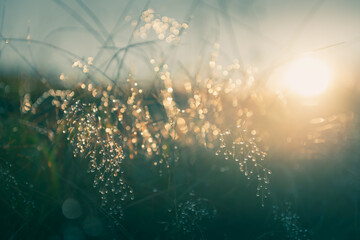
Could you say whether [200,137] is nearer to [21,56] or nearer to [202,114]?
[202,114]

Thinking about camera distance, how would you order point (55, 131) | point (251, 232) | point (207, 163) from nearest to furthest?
1. point (251, 232)
2. point (207, 163)
3. point (55, 131)

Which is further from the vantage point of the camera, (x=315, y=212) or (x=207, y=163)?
(x=207, y=163)

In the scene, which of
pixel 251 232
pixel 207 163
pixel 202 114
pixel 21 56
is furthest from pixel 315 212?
pixel 21 56

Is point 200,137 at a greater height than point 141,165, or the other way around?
point 200,137

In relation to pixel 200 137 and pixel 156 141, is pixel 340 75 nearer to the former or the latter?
pixel 200 137

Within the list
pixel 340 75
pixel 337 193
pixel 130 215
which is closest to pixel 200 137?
pixel 130 215

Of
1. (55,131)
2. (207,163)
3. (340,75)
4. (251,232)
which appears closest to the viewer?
(251,232)

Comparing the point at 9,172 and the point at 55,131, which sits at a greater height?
the point at 55,131

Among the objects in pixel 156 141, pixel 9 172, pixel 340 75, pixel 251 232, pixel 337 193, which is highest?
pixel 340 75

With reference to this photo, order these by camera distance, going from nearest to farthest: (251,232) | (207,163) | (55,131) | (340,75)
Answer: (251,232), (207,163), (55,131), (340,75)
